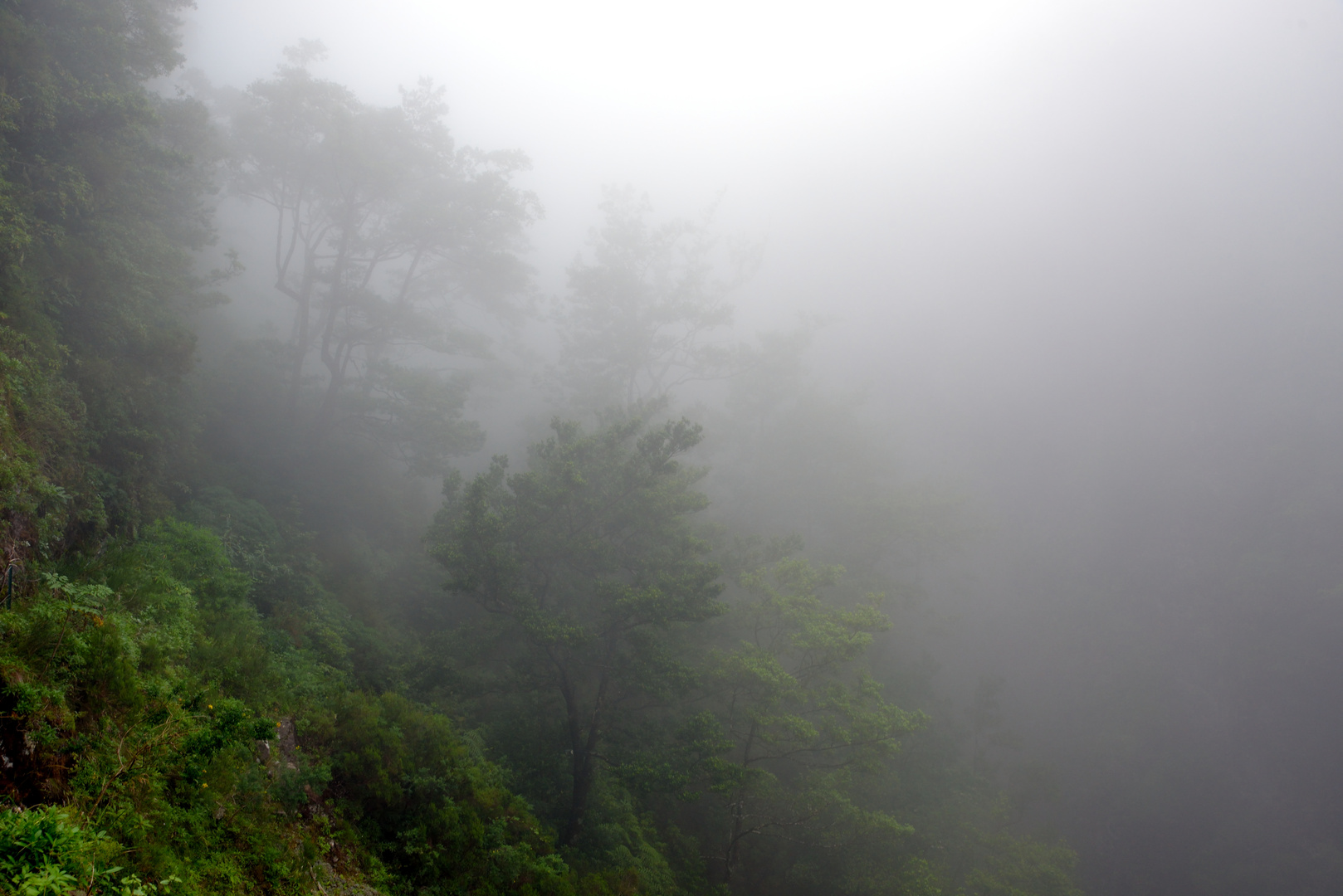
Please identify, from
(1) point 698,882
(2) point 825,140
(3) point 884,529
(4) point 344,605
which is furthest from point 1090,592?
(2) point 825,140

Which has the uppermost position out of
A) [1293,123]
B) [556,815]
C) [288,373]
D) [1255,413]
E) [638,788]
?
[1293,123]

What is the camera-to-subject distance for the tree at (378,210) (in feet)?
56.7

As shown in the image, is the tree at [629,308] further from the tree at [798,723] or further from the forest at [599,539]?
the tree at [798,723]

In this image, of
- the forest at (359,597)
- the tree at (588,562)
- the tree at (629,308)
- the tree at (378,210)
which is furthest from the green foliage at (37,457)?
the tree at (629,308)

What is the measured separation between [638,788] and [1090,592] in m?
35.0

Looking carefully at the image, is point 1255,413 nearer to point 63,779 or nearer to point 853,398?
point 853,398

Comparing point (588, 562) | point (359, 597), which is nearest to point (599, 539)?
point (588, 562)

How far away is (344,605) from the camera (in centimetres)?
1166

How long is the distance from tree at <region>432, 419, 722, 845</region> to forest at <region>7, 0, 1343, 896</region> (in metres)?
0.11

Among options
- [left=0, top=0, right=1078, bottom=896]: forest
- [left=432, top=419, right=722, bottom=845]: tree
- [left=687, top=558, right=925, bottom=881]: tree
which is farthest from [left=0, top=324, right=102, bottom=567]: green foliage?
[left=687, top=558, right=925, bottom=881]: tree

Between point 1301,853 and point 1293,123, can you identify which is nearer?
point 1301,853

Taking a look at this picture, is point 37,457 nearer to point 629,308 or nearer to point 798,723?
point 798,723

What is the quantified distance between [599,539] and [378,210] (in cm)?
1636

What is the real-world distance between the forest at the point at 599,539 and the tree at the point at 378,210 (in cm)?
18
